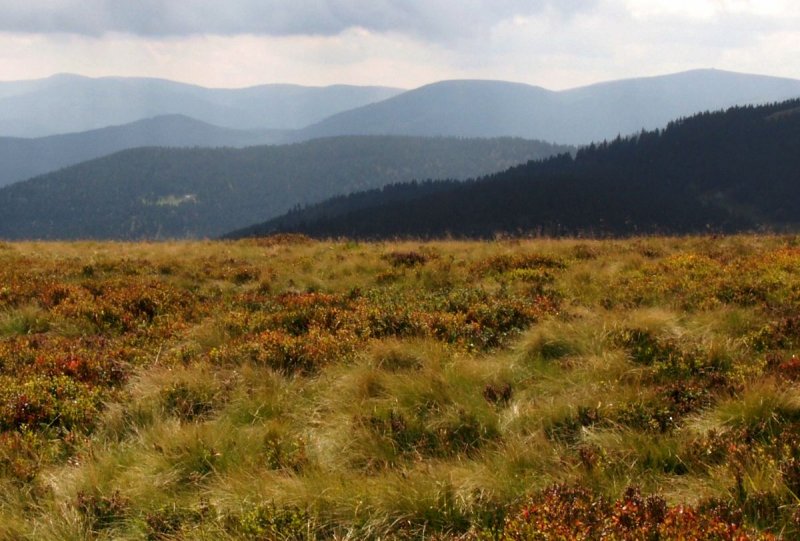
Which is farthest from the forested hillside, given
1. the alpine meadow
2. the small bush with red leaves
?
the small bush with red leaves

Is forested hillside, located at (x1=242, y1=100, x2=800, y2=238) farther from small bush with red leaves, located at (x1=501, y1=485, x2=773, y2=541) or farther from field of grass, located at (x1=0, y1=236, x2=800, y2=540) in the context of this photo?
small bush with red leaves, located at (x1=501, y1=485, x2=773, y2=541)

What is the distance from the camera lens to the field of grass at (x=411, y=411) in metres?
3.42

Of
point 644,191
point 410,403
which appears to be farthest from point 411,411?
point 644,191

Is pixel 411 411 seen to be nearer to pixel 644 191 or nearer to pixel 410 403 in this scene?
pixel 410 403

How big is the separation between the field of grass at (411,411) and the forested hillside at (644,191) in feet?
365

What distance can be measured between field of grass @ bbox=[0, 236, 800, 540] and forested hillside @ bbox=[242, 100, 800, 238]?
A: 11132 cm

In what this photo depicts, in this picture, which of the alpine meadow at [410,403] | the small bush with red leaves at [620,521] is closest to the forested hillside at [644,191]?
the alpine meadow at [410,403]

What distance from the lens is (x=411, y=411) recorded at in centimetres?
514

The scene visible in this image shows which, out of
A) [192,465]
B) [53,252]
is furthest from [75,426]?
[53,252]

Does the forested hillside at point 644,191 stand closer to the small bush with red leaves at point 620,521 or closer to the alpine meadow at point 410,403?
the alpine meadow at point 410,403

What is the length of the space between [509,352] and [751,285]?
16.2ft

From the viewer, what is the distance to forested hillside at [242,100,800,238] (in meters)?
135

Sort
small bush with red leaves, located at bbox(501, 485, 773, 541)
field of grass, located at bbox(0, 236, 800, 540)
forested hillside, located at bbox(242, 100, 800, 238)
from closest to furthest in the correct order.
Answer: small bush with red leaves, located at bbox(501, 485, 773, 541), field of grass, located at bbox(0, 236, 800, 540), forested hillside, located at bbox(242, 100, 800, 238)

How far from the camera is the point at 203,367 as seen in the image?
641 centimetres
